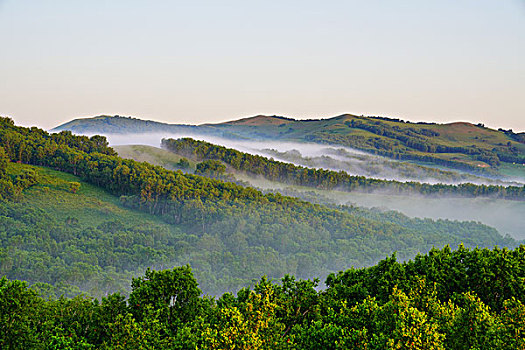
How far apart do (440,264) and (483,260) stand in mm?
3628

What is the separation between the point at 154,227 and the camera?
441ft

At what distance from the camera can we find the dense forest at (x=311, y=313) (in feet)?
72.2

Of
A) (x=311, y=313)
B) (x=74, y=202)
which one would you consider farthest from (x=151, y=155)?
(x=311, y=313)

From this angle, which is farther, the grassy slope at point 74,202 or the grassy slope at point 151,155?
Result: the grassy slope at point 151,155

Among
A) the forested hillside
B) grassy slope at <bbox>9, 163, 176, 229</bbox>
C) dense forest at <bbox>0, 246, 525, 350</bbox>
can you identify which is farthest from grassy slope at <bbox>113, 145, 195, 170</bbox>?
dense forest at <bbox>0, 246, 525, 350</bbox>

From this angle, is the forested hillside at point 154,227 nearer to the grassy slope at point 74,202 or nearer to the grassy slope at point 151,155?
the grassy slope at point 74,202

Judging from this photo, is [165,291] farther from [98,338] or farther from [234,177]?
[234,177]

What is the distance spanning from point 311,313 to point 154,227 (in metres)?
108

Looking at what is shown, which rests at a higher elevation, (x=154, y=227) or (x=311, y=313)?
(x=311, y=313)

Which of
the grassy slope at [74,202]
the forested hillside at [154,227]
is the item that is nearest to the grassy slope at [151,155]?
the forested hillside at [154,227]

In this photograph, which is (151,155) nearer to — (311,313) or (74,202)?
(74,202)

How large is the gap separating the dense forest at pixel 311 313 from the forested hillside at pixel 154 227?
61.8m

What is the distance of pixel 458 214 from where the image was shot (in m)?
192

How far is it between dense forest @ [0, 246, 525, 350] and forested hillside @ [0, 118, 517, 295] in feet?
203
